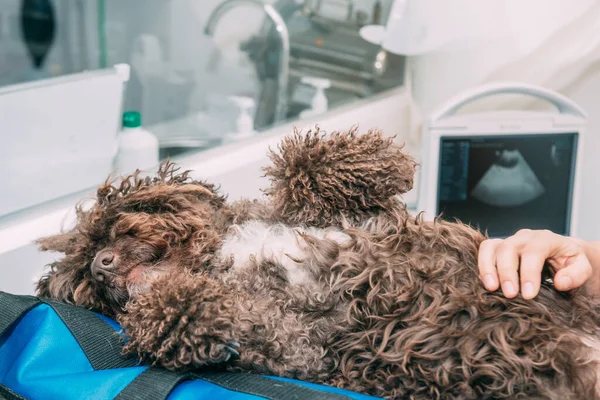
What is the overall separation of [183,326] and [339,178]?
40 cm

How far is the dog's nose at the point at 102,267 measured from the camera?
A: 108 centimetres

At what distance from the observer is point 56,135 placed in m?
1.66

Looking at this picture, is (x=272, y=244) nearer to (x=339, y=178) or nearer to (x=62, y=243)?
(x=339, y=178)

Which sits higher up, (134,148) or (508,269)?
(134,148)

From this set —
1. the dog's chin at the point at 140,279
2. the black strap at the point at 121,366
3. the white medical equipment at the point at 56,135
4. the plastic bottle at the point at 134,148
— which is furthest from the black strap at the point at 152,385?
the plastic bottle at the point at 134,148

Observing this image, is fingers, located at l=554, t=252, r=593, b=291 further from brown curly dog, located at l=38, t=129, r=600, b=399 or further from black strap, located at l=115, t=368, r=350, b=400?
black strap, located at l=115, t=368, r=350, b=400

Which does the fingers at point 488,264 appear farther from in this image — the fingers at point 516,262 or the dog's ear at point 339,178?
the dog's ear at point 339,178

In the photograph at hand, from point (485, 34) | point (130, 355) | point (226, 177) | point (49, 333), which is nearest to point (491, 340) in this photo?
point (130, 355)

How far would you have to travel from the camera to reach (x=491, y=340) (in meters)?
0.90

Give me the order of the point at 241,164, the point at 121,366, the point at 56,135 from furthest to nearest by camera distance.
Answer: the point at 241,164 < the point at 56,135 < the point at 121,366

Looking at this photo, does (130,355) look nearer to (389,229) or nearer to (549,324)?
(389,229)

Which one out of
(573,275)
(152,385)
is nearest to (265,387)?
(152,385)

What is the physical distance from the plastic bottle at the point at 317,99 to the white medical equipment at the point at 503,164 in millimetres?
619

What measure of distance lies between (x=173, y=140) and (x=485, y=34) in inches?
53.1
